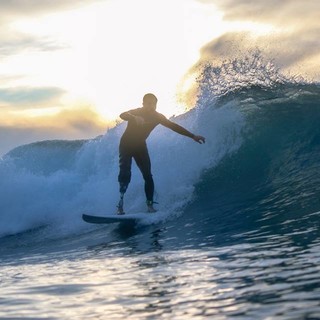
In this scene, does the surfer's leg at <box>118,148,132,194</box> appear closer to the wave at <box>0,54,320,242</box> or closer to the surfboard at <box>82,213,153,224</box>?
the surfboard at <box>82,213,153,224</box>

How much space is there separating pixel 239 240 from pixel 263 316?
375 centimetres

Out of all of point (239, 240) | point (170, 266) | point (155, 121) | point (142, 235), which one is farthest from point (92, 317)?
point (155, 121)

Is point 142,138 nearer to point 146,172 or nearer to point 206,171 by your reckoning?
point 146,172

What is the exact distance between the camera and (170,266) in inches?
270

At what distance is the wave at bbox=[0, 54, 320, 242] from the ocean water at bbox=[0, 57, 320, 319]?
0.13 ft

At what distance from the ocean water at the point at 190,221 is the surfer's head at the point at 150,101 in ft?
5.98

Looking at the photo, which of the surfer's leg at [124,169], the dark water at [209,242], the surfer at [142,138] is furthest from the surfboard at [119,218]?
the surfer's leg at [124,169]

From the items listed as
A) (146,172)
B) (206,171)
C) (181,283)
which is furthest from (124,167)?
(181,283)

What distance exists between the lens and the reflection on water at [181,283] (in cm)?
481

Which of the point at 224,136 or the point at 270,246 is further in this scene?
the point at 224,136

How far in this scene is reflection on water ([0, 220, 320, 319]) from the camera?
15.8 ft

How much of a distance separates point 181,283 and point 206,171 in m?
8.42

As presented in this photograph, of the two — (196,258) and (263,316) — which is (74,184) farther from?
(263,316)

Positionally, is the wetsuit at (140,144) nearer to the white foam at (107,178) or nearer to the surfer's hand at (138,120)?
the surfer's hand at (138,120)
